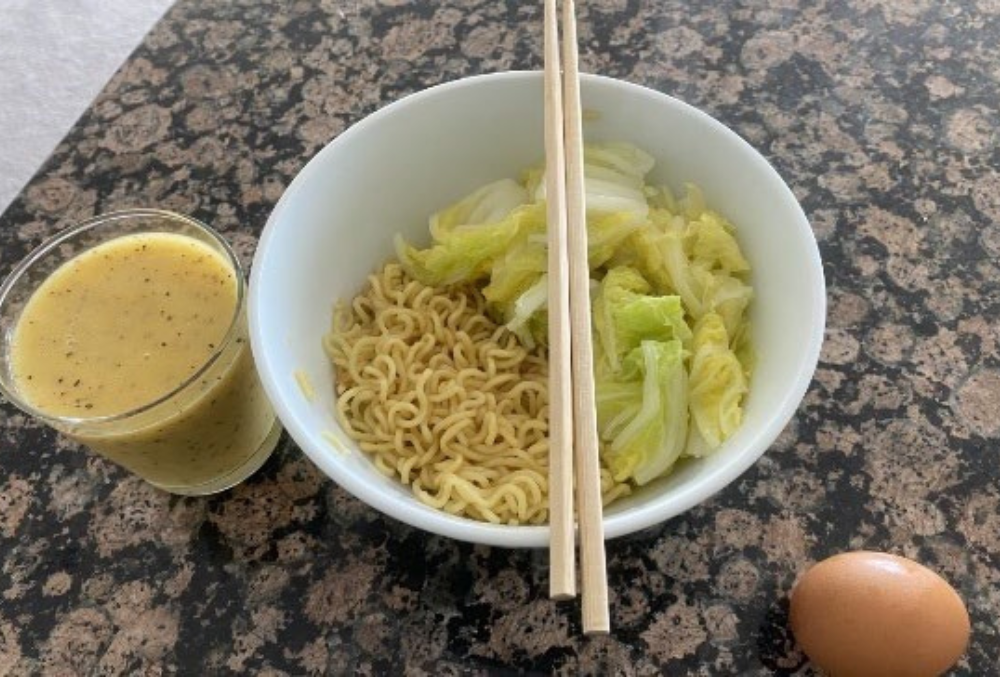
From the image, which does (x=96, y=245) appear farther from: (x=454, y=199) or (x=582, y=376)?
(x=582, y=376)

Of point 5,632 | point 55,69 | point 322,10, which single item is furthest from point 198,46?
point 55,69

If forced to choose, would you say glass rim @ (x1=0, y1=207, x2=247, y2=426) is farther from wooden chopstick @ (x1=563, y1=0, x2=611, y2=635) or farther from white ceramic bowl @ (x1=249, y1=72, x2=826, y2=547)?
wooden chopstick @ (x1=563, y1=0, x2=611, y2=635)

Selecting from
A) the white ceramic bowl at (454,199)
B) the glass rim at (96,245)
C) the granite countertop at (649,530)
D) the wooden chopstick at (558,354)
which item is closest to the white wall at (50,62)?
the granite countertop at (649,530)

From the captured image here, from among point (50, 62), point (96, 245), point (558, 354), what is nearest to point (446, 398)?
point (558, 354)

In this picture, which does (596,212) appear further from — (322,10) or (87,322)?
(322,10)

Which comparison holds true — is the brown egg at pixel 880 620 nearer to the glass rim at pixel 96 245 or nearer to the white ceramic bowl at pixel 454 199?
the white ceramic bowl at pixel 454 199

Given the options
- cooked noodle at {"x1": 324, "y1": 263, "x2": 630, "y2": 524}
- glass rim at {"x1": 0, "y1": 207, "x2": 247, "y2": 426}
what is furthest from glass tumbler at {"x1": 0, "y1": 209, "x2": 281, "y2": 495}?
cooked noodle at {"x1": 324, "y1": 263, "x2": 630, "y2": 524}

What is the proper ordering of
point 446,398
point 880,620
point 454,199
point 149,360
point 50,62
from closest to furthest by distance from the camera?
point 880,620 → point 149,360 → point 446,398 → point 454,199 → point 50,62
